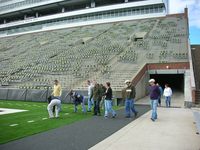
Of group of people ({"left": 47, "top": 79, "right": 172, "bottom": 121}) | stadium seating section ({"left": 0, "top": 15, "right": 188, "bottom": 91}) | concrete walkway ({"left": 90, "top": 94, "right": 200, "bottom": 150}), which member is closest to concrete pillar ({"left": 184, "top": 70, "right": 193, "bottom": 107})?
stadium seating section ({"left": 0, "top": 15, "right": 188, "bottom": 91})

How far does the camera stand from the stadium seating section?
2847cm

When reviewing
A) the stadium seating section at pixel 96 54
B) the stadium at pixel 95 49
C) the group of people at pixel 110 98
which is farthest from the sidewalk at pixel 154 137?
the stadium seating section at pixel 96 54

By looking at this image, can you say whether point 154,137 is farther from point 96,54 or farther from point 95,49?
point 95,49

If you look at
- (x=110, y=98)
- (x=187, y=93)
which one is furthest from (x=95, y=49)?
(x=110, y=98)

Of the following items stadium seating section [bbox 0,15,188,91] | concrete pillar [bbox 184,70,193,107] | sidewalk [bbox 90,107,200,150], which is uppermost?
stadium seating section [bbox 0,15,188,91]

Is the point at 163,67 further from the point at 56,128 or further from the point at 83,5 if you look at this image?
the point at 83,5

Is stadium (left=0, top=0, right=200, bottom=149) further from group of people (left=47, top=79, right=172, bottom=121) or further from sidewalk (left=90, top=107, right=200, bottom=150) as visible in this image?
sidewalk (left=90, top=107, right=200, bottom=150)

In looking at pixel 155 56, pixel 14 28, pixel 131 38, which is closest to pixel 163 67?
pixel 155 56

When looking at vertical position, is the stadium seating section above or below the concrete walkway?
above

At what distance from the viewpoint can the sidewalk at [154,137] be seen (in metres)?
7.77

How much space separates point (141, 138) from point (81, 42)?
3804 centimetres

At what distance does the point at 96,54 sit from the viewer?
3628 cm

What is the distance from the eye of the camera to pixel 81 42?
46.0 metres

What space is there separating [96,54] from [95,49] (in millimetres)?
2702
